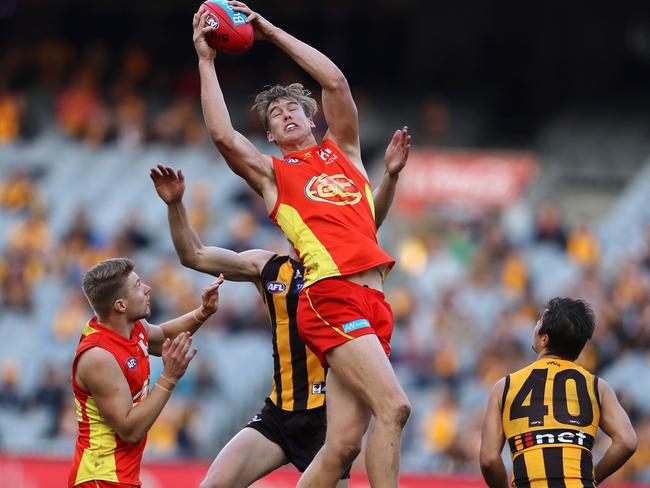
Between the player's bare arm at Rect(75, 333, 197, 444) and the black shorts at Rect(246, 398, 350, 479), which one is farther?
the black shorts at Rect(246, 398, 350, 479)

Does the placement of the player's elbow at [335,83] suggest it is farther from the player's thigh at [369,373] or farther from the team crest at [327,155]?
the player's thigh at [369,373]

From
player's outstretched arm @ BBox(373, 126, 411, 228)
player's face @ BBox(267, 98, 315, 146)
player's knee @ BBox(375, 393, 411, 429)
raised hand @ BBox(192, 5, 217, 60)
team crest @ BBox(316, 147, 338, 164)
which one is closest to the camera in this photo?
player's knee @ BBox(375, 393, 411, 429)

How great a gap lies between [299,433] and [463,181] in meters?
13.1

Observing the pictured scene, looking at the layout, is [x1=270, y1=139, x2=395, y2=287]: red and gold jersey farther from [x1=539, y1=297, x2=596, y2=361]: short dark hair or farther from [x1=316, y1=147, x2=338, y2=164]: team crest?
[x1=539, y1=297, x2=596, y2=361]: short dark hair

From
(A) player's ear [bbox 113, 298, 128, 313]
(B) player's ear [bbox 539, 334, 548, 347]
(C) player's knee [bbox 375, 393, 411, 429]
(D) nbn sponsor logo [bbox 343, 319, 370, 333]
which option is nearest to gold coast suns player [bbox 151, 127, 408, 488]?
(A) player's ear [bbox 113, 298, 128, 313]

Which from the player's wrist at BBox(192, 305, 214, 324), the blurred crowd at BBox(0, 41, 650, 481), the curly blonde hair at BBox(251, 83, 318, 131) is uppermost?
the blurred crowd at BBox(0, 41, 650, 481)

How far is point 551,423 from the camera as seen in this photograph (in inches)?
258

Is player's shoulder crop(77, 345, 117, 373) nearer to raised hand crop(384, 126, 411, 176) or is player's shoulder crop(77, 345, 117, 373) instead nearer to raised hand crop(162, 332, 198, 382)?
raised hand crop(162, 332, 198, 382)

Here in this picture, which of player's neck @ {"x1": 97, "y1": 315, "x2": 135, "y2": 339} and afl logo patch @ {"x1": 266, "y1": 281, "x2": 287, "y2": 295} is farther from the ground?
afl logo patch @ {"x1": 266, "y1": 281, "x2": 287, "y2": 295}

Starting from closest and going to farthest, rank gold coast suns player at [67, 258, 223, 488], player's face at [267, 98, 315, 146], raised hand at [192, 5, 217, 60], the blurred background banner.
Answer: gold coast suns player at [67, 258, 223, 488] → raised hand at [192, 5, 217, 60] → player's face at [267, 98, 315, 146] → the blurred background banner

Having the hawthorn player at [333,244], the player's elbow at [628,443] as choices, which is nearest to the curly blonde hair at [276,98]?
the hawthorn player at [333,244]

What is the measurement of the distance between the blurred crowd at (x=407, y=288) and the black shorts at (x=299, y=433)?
5391 millimetres

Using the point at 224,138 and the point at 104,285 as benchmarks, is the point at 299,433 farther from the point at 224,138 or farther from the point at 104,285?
the point at 224,138

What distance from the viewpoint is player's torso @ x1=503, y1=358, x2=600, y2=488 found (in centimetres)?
648
